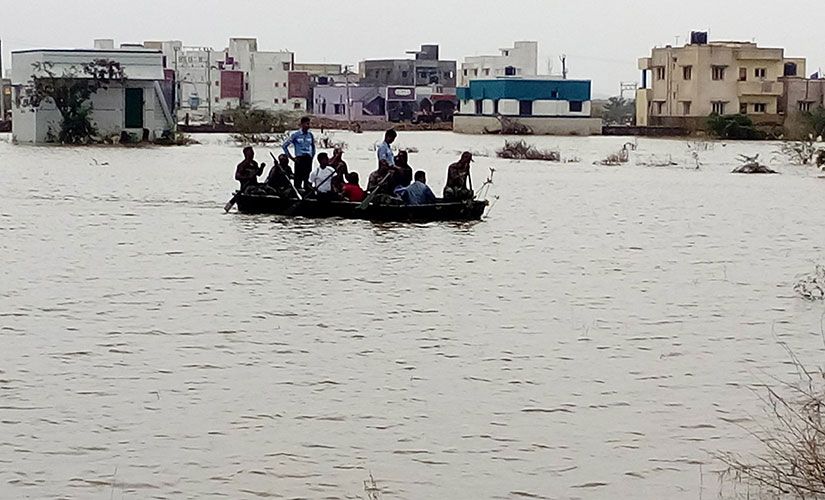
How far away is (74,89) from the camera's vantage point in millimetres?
51781

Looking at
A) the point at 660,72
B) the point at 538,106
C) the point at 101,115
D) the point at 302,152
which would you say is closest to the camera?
the point at 302,152

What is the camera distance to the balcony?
79812 mm

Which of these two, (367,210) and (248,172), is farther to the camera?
(248,172)

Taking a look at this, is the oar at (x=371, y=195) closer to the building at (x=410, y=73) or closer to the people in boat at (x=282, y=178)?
the people in boat at (x=282, y=178)

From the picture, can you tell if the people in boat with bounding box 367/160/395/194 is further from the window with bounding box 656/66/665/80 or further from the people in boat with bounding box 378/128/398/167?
the window with bounding box 656/66/665/80

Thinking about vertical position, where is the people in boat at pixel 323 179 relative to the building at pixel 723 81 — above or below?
below

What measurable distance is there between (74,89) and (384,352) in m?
41.2

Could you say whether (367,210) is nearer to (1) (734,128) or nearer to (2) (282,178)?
(2) (282,178)

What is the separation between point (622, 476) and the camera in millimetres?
8969

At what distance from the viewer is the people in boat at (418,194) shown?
2292cm

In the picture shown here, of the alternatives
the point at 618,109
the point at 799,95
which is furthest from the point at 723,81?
the point at 618,109

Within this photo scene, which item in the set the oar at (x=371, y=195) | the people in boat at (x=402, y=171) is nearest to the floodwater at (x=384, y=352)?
the oar at (x=371, y=195)

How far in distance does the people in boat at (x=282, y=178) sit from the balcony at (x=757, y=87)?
5939 cm

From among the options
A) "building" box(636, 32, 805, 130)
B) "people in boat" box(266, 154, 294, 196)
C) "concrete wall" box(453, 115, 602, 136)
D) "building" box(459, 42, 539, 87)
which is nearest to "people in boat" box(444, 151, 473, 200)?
"people in boat" box(266, 154, 294, 196)
